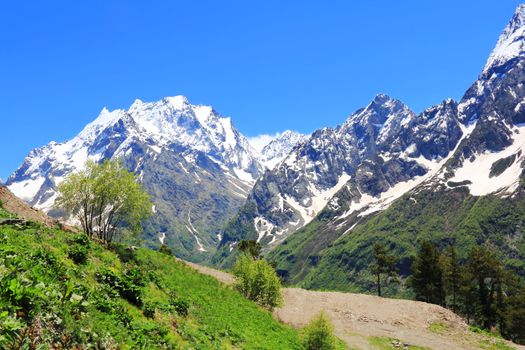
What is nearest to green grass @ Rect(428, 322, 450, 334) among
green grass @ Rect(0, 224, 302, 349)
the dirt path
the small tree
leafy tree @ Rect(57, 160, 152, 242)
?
the dirt path

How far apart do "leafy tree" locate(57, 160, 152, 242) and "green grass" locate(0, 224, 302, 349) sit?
24.8 feet

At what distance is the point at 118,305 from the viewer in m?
21.8

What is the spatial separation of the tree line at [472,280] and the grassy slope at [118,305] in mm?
65852

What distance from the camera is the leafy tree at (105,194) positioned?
55.9 meters

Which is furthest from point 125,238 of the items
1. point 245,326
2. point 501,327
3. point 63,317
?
point 501,327

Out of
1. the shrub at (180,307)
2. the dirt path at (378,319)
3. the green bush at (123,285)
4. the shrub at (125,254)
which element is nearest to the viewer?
the green bush at (123,285)

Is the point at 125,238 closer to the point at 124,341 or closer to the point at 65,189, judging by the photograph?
the point at 65,189

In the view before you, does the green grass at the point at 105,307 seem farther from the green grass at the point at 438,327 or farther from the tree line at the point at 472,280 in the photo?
the tree line at the point at 472,280

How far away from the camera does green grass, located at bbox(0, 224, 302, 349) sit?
44.3 ft

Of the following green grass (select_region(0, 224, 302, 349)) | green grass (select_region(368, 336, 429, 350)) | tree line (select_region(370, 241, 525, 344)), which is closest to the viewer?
green grass (select_region(0, 224, 302, 349))

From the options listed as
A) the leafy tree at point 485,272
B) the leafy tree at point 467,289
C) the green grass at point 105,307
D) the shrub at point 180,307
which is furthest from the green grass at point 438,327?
the shrub at point 180,307

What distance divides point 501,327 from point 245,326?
86843 mm

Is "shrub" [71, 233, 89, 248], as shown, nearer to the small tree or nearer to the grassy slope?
the grassy slope

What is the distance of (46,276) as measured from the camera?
1819cm
